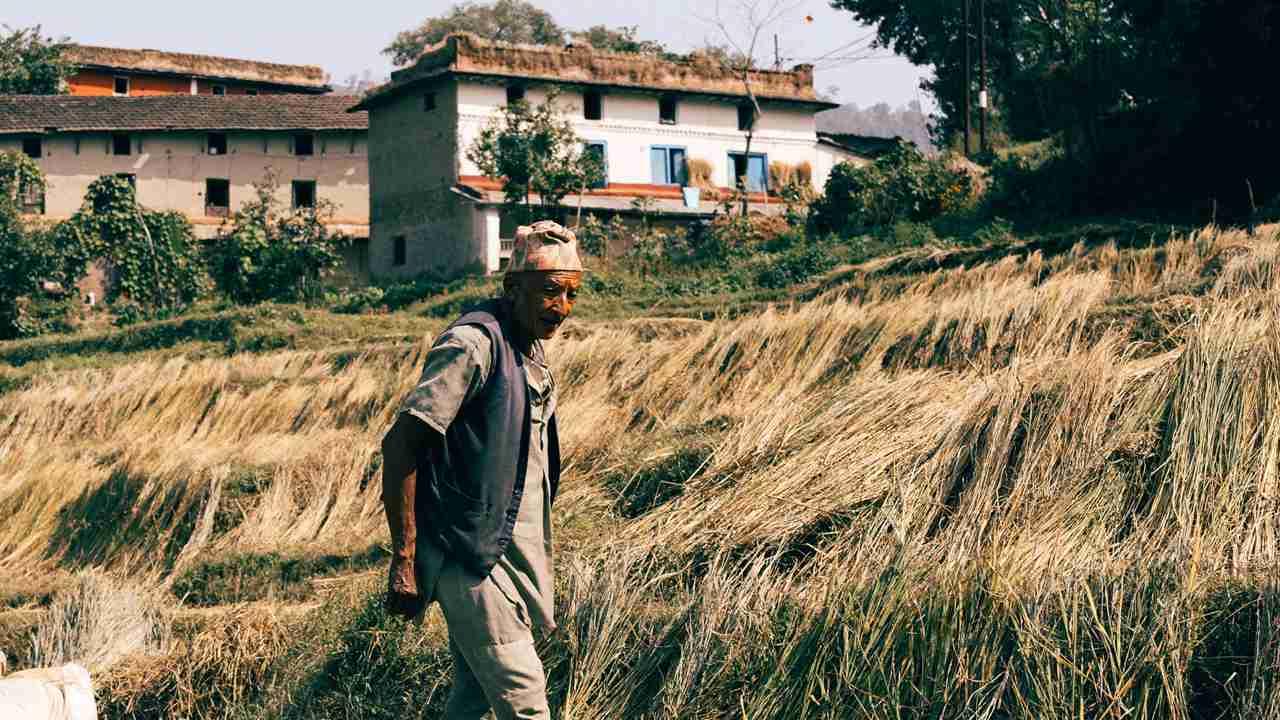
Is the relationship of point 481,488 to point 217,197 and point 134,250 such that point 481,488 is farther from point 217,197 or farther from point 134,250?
point 217,197

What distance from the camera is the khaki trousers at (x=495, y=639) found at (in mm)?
4785

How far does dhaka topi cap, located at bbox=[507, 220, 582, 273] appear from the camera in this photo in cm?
496

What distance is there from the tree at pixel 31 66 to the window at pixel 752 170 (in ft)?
82.2

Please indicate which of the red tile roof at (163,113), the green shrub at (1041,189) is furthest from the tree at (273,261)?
the green shrub at (1041,189)

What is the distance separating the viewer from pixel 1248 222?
14859 millimetres

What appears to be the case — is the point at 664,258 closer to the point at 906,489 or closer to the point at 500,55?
the point at 500,55

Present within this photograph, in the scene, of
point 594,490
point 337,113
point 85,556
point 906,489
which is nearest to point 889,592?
point 906,489

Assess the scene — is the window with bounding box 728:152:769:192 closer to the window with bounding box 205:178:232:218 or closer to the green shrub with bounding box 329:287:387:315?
the green shrub with bounding box 329:287:387:315

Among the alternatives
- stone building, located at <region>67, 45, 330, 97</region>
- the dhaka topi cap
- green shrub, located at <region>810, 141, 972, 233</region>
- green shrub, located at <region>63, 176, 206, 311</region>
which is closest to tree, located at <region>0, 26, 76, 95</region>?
stone building, located at <region>67, 45, 330, 97</region>

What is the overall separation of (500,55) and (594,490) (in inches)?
1152

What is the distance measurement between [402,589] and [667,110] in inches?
1377

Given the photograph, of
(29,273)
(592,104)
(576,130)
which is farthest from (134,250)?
(592,104)

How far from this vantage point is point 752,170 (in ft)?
130

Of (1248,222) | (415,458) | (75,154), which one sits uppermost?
(75,154)
